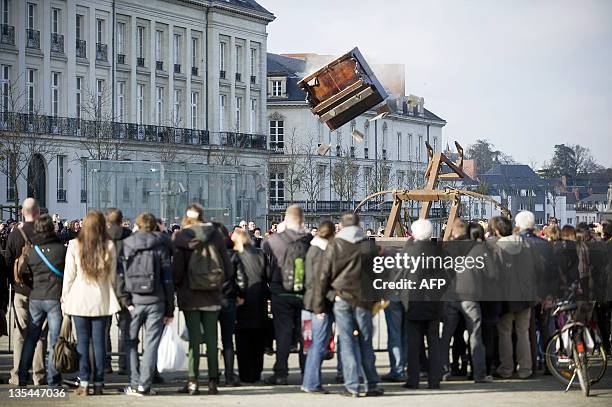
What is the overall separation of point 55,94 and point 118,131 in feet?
15.2

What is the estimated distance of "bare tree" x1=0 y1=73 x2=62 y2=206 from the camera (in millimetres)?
58875

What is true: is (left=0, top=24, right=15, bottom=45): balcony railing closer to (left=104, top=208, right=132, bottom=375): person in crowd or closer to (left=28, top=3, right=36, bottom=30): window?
(left=28, top=3, right=36, bottom=30): window

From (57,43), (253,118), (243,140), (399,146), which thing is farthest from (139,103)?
(399,146)

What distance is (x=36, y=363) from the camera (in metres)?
16.8

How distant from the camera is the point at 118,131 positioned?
73.3 meters

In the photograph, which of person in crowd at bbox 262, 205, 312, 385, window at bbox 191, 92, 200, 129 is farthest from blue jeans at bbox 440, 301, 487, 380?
window at bbox 191, 92, 200, 129

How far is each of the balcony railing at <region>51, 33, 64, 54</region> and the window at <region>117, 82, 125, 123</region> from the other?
18.9 feet

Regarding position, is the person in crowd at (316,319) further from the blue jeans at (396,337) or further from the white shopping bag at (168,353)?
the white shopping bag at (168,353)

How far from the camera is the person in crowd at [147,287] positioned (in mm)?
15570

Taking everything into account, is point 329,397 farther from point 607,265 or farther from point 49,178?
point 49,178

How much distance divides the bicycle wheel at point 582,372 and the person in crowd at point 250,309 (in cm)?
364

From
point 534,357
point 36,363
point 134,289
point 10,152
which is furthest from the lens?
point 10,152

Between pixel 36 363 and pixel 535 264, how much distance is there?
6.12 m

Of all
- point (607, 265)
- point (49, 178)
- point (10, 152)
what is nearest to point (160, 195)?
point (607, 265)
